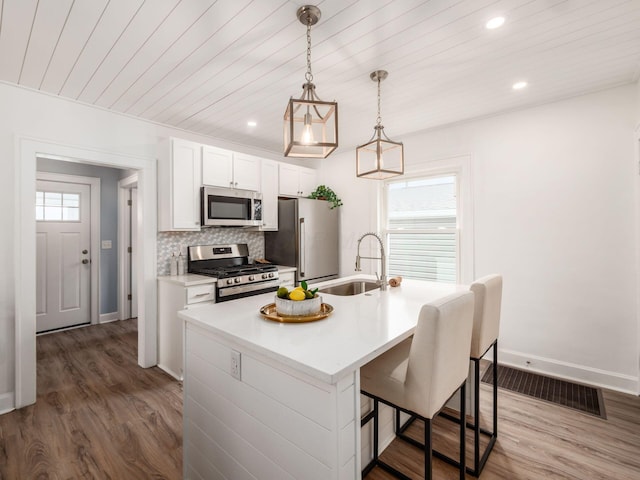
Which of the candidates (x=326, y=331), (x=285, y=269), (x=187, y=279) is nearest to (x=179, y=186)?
(x=187, y=279)

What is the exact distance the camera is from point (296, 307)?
5.12 ft

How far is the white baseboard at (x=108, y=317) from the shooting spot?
4.68 meters

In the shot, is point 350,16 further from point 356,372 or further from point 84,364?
point 84,364

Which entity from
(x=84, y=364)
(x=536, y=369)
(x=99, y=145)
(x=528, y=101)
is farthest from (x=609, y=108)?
(x=84, y=364)

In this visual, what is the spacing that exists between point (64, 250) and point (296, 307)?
447cm

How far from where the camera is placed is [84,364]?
10.6 ft

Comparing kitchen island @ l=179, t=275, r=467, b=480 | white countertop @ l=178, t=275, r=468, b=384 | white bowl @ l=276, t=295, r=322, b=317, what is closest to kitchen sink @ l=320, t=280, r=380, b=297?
white countertop @ l=178, t=275, r=468, b=384

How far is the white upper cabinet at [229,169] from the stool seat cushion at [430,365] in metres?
2.69

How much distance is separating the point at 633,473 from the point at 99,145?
4.59 m

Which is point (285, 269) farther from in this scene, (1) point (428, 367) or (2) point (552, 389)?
(2) point (552, 389)

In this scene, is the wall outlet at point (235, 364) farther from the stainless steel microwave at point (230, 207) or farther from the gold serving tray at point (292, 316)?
the stainless steel microwave at point (230, 207)

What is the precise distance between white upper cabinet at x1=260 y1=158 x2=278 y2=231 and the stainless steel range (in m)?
0.47

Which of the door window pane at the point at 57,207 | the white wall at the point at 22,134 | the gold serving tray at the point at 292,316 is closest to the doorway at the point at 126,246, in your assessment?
the door window pane at the point at 57,207

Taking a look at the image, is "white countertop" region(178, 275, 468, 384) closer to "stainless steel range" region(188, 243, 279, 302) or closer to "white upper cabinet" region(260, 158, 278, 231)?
"stainless steel range" region(188, 243, 279, 302)
